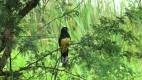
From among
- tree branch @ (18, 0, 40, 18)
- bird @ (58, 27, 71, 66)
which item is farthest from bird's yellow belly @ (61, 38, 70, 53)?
tree branch @ (18, 0, 40, 18)

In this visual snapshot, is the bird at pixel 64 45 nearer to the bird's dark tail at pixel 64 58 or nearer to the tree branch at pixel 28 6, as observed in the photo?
the bird's dark tail at pixel 64 58

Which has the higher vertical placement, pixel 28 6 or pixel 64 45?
pixel 28 6

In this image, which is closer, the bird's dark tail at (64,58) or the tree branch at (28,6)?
the tree branch at (28,6)

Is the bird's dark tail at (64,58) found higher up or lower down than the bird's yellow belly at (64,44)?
lower down

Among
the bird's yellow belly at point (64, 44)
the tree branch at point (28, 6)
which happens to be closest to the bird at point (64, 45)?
the bird's yellow belly at point (64, 44)

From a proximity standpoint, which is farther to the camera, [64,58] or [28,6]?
[64,58]

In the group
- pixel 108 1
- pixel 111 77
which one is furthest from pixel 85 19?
pixel 111 77

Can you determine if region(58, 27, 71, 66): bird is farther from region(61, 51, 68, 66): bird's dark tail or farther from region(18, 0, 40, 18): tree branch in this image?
region(18, 0, 40, 18): tree branch

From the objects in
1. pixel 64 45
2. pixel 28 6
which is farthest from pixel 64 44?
pixel 28 6

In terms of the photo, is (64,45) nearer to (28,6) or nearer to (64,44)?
(64,44)

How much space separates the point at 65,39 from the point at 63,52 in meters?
0.09

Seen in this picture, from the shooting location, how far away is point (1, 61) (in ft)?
9.79

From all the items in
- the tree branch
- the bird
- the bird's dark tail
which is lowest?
the bird's dark tail

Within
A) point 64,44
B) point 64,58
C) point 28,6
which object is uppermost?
point 28,6
